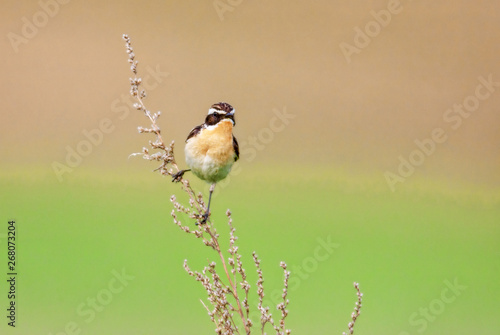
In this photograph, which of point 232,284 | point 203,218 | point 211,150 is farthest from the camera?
point 211,150

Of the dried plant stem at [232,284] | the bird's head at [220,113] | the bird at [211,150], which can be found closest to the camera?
the dried plant stem at [232,284]

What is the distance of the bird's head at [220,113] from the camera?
11.5 ft

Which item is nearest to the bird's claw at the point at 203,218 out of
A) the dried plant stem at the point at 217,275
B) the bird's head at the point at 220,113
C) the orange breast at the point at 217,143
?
the dried plant stem at the point at 217,275

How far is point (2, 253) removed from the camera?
12414 mm

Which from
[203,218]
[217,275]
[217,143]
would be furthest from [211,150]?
[217,275]

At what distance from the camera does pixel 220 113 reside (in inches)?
141

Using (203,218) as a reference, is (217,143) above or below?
above

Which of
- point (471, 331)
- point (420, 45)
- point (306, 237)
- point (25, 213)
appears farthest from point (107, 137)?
point (471, 331)

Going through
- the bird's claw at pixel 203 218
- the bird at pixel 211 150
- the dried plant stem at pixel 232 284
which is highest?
the bird at pixel 211 150

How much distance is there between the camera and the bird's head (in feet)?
11.5

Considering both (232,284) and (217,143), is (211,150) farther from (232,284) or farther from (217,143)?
(232,284)

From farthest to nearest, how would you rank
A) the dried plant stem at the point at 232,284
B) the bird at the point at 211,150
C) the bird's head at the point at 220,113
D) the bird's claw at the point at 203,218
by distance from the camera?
the bird at the point at 211,150, the bird's head at the point at 220,113, the bird's claw at the point at 203,218, the dried plant stem at the point at 232,284

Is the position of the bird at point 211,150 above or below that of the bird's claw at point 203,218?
above

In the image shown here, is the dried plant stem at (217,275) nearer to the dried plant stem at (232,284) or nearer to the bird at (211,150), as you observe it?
the dried plant stem at (232,284)
